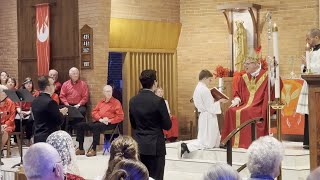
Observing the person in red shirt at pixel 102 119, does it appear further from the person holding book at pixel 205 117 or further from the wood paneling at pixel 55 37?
the person holding book at pixel 205 117

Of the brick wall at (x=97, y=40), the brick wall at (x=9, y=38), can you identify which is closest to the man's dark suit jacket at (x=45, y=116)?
the brick wall at (x=97, y=40)

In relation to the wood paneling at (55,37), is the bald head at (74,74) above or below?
below

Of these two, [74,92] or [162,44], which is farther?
[162,44]

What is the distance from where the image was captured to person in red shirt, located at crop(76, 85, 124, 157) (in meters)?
13.0

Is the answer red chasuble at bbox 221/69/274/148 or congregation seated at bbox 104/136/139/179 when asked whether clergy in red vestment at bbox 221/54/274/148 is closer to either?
red chasuble at bbox 221/69/274/148

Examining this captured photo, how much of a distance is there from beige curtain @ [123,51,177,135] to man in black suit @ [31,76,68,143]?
20.0 ft

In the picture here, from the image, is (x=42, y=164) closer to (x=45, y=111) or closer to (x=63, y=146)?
(x=63, y=146)

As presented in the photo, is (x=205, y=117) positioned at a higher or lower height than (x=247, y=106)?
lower

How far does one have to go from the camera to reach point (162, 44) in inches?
619

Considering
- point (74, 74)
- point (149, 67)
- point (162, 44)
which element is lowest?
point (74, 74)

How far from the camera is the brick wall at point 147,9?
14803 millimetres

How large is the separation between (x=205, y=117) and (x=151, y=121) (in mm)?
4045

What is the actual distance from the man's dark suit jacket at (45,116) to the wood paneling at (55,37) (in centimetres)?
580

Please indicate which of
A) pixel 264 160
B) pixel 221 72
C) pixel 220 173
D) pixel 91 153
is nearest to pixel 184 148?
pixel 91 153
